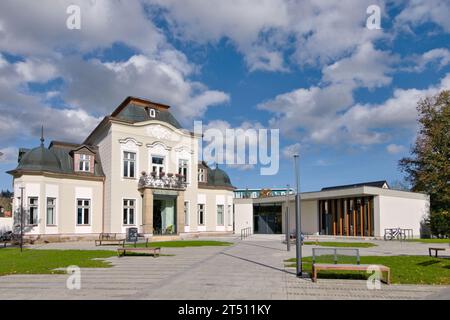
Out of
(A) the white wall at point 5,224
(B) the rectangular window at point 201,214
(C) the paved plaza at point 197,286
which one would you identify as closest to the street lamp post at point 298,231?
(C) the paved plaza at point 197,286

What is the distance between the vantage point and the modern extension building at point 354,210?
120 feet

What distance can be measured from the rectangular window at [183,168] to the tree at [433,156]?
61.7ft

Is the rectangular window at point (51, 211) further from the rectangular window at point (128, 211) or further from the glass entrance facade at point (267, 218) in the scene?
the glass entrance facade at point (267, 218)

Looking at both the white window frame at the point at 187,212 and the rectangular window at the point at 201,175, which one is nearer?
the white window frame at the point at 187,212

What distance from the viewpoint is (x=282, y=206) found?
4850cm

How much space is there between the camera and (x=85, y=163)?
33594 mm

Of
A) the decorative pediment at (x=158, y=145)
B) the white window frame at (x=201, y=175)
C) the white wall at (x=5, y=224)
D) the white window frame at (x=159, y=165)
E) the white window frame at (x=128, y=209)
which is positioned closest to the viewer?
the white window frame at (x=128, y=209)

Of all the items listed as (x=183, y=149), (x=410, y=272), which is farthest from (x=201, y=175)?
(x=410, y=272)

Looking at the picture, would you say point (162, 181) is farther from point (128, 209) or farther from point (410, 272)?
point (410, 272)

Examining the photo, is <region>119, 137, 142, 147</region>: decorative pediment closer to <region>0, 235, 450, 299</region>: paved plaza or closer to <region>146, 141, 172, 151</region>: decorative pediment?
<region>146, 141, 172, 151</region>: decorative pediment

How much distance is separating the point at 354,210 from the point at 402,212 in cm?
406

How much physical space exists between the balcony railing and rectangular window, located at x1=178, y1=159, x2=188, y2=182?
108 centimetres
